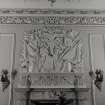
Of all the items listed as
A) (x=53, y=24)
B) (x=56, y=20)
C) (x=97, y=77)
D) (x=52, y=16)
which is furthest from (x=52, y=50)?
(x=97, y=77)

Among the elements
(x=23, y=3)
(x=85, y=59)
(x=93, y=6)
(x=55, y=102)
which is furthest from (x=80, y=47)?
(x=23, y=3)

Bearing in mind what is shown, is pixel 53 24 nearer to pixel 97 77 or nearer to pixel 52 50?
pixel 52 50

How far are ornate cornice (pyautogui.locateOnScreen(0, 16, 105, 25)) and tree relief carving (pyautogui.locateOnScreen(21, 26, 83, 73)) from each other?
17 centimetres

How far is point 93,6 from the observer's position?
16.2 feet

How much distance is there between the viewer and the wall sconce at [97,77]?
439 cm

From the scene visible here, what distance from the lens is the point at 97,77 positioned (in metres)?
4.43

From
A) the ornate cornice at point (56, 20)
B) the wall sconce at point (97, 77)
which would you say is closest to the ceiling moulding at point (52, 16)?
the ornate cornice at point (56, 20)

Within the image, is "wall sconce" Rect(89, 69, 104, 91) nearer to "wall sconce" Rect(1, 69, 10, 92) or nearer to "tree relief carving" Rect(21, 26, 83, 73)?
"tree relief carving" Rect(21, 26, 83, 73)

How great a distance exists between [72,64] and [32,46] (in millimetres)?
1073

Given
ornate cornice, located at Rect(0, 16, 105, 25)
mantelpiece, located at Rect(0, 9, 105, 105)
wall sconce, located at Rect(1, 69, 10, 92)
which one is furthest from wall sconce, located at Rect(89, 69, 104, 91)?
wall sconce, located at Rect(1, 69, 10, 92)

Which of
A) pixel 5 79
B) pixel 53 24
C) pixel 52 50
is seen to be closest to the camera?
pixel 5 79

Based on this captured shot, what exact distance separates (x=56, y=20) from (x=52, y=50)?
0.86 metres

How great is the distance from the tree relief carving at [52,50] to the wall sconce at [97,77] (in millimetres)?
356

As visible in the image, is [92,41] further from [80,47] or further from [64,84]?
[64,84]
